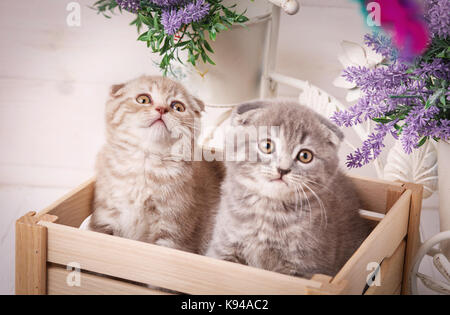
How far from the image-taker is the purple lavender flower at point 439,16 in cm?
80

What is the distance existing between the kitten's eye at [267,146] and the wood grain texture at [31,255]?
0.37m

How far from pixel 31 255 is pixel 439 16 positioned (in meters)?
0.74

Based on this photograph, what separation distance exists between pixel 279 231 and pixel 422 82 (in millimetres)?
336

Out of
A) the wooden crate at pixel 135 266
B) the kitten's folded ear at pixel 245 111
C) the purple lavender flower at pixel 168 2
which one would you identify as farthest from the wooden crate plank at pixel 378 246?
the purple lavender flower at pixel 168 2

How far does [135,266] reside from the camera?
858 millimetres

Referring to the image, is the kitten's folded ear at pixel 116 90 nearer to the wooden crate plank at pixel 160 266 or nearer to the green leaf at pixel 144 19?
the green leaf at pixel 144 19

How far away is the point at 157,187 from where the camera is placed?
0.95m

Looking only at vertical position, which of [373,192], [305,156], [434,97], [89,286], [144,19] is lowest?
[89,286]

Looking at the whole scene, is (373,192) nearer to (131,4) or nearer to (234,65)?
(234,65)

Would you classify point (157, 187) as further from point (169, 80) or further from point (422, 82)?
point (422, 82)

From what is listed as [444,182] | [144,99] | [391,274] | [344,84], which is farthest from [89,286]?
[344,84]

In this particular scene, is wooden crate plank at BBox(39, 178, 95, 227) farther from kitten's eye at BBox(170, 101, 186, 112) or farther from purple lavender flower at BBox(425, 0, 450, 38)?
purple lavender flower at BBox(425, 0, 450, 38)

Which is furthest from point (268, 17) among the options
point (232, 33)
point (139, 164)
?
point (139, 164)

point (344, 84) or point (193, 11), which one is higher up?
point (193, 11)
